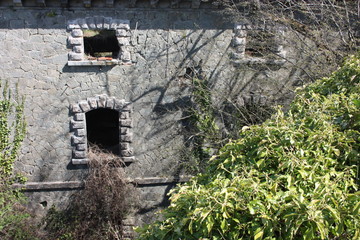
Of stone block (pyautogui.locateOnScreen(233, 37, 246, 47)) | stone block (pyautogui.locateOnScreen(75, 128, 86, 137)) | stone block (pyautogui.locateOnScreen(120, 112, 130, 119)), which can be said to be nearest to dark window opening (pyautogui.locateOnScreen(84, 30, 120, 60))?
stone block (pyautogui.locateOnScreen(120, 112, 130, 119))

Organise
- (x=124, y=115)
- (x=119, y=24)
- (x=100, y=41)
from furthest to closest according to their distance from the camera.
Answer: (x=100, y=41) → (x=124, y=115) → (x=119, y=24)

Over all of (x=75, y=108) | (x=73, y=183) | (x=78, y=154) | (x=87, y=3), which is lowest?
(x=73, y=183)

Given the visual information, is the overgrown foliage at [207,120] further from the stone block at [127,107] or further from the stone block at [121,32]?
the stone block at [121,32]

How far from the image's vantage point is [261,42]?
326 inches

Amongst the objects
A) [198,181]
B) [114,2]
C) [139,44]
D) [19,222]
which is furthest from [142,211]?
[198,181]

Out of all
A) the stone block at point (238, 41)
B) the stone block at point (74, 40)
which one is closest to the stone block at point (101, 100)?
the stone block at point (74, 40)

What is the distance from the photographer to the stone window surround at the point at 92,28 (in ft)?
25.8

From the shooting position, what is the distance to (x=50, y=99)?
8148 mm

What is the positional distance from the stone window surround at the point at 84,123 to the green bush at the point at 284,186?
16.5 feet

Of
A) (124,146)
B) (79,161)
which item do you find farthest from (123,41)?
(79,161)

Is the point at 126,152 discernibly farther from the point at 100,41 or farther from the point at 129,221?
the point at 100,41

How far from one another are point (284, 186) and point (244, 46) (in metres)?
5.92

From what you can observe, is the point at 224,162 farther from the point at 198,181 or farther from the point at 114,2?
the point at 114,2

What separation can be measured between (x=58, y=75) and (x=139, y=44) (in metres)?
1.83
